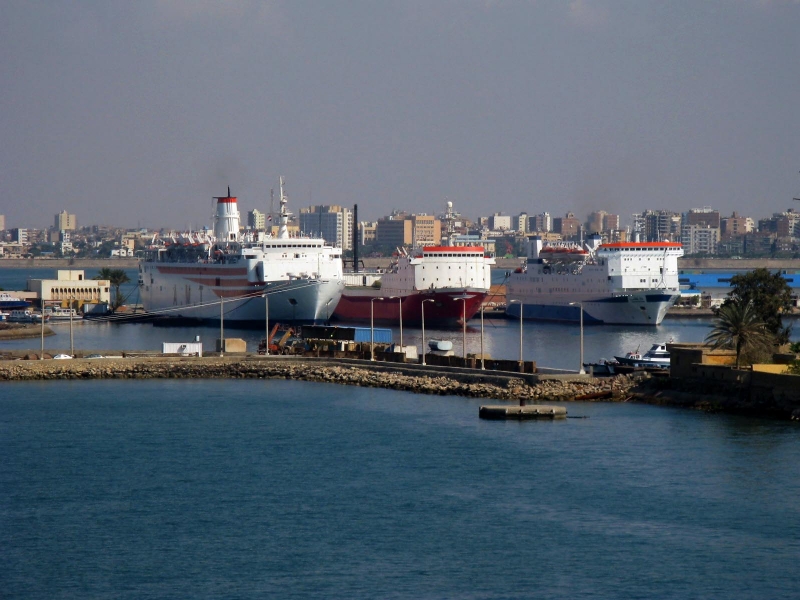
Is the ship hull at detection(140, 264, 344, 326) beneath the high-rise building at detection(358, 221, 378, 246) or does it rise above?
beneath

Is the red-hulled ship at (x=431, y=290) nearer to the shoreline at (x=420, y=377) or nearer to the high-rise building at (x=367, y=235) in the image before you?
the shoreline at (x=420, y=377)

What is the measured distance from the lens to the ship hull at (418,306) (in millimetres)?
52594

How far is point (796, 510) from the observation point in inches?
707

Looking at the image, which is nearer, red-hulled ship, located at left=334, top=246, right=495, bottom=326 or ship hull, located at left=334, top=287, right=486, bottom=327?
ship hull, located at left=334, top=287, right=486, bottom=327

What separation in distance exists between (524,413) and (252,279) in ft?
88.8

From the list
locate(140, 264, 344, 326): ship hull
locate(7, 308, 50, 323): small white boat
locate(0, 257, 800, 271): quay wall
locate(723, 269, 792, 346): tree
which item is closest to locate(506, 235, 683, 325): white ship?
locate(140, 264, 344, 326): ship hull

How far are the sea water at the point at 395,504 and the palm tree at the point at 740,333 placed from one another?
1.93 meters

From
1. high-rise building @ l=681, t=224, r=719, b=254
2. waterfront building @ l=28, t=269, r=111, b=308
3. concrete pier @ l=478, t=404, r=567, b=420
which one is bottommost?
concrete pier @ l=478, t=404, r=567, b=420

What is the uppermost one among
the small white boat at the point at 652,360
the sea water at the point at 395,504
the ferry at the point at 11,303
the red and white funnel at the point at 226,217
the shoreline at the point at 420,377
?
the red and white funnel at the point at 226,217

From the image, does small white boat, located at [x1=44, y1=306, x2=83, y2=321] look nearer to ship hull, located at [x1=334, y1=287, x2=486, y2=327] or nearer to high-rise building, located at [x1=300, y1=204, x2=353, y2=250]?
ship hull, located at [x1=334, y1=287, x2=486, y2=327]

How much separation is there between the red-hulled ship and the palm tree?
25281 mm

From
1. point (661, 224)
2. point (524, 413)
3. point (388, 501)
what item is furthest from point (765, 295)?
point (661, 224)

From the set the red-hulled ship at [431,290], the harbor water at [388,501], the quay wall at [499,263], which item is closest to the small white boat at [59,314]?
the red-hulled ship at [431,290]

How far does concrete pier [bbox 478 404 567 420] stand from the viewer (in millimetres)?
25812
